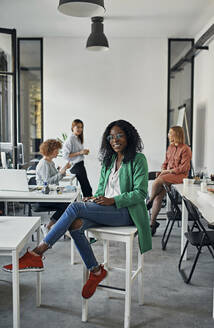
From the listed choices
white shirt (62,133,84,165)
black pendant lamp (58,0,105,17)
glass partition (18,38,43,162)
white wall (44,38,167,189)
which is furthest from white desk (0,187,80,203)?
glass partition (18,38,43,162)

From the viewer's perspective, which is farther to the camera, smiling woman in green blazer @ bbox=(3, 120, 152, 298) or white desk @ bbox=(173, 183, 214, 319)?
white desk @ bbox=(173, 183, 214, 319)

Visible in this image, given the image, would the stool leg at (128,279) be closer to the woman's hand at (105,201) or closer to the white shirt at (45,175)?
the woman's hand at (105,201)

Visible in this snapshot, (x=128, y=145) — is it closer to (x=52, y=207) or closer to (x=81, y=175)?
(x=52, y=207)

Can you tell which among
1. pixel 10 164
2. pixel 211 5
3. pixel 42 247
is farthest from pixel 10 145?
pixel 211 5

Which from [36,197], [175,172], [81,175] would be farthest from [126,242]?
[81,175]

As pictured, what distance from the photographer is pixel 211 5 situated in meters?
5.77

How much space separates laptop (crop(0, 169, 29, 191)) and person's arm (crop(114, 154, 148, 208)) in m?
1.37

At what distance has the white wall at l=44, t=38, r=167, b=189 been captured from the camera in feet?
25.9

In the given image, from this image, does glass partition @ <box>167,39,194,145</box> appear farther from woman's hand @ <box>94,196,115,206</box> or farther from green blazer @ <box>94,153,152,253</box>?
woman's hand @ <box>94,196,115,206</box>

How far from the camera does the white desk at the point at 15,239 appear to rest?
2131mm

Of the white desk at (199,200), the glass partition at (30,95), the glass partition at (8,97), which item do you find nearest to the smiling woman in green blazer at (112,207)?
the white desk at (199,200)

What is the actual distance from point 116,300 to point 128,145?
1.29 metres

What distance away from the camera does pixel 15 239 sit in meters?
2.24

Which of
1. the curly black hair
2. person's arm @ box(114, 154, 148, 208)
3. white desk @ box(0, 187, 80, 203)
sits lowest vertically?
white desk @ box(0, 187, 80, 203)
